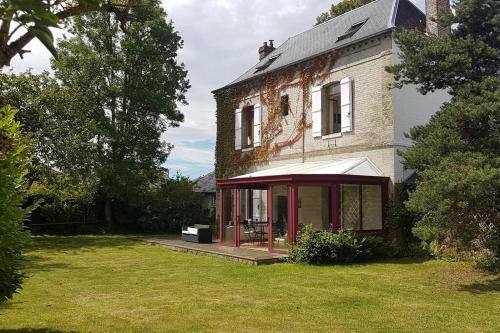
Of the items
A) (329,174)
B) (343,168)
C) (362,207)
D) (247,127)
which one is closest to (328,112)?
(343,168)

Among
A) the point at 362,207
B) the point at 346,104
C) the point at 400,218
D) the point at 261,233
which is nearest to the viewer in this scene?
the point at 400,218

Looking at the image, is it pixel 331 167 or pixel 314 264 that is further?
pixel 331 167

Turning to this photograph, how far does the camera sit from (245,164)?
21.1 meters

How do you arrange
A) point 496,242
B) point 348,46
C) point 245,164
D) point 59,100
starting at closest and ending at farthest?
1. point 496,242
2. point 348,46
3. point 245,164
4. point 59,100

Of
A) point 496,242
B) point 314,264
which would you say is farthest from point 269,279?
point 496,242

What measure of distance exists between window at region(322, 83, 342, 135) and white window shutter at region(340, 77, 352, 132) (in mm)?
932

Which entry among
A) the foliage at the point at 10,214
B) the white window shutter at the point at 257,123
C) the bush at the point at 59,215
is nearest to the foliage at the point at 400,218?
the white window shutter at the point at 257,123

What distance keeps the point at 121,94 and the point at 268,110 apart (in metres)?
8.33

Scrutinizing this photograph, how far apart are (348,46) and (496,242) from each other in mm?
8325

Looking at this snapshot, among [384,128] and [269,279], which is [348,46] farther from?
[269,279]

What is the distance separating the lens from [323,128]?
17.2 m

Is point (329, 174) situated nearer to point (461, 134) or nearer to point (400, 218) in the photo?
point (400, 218)

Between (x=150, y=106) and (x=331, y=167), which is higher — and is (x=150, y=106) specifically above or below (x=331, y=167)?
above

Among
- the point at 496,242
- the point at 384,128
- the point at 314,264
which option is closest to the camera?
the point at 496,242
